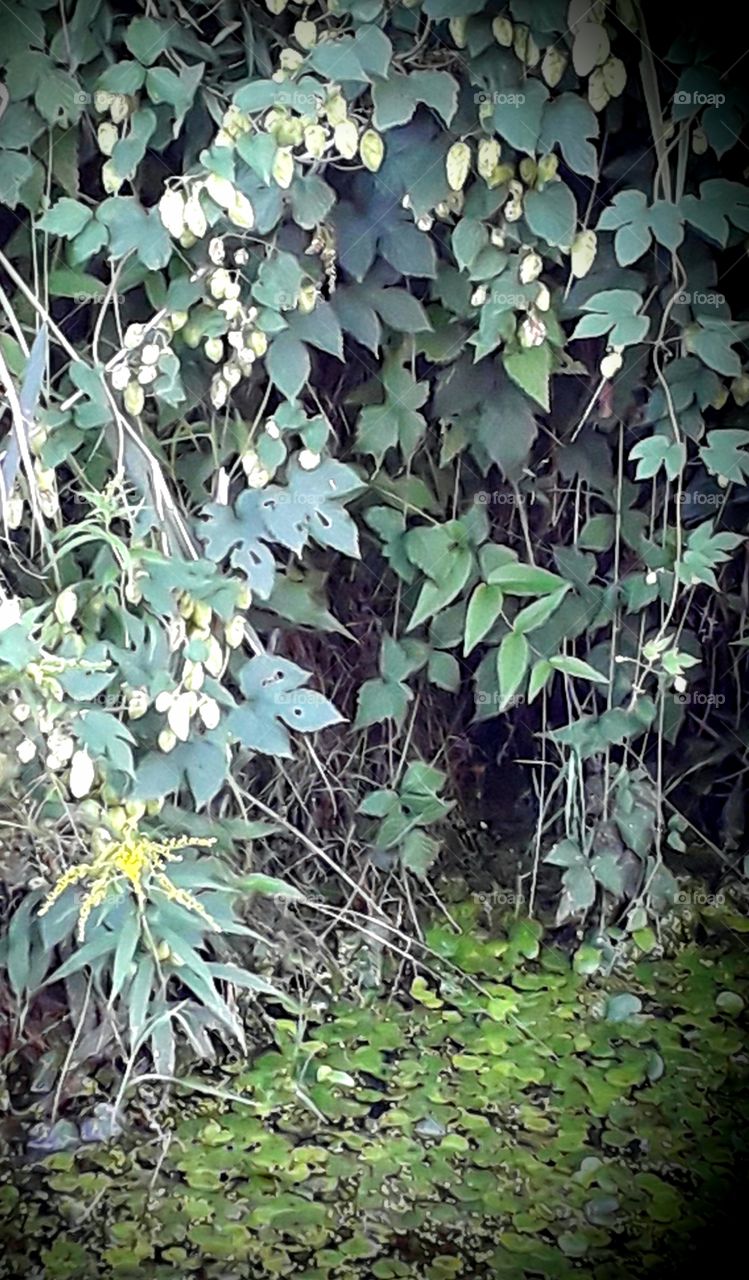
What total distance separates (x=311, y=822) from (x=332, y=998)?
137mm

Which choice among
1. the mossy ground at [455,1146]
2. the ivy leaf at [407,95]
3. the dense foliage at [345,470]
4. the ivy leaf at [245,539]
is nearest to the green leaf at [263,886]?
the dense foliage at [345,470]

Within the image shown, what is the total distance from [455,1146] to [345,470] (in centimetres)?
50

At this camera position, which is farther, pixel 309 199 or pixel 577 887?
pixel 577 887

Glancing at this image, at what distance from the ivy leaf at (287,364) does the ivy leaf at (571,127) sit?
0.23 meters

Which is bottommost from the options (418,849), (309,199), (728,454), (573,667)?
(418,849)

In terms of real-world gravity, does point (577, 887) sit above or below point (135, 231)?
below

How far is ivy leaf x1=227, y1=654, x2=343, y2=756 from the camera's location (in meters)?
0.99

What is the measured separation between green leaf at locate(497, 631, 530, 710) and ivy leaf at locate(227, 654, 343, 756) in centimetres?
16

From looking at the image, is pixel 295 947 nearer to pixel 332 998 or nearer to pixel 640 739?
pixel 332 998

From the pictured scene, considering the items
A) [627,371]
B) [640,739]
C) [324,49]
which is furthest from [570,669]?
[324,49]

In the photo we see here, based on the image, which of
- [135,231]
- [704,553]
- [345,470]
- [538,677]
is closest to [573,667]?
[538,677]

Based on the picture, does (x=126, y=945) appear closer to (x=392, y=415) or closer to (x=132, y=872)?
(x=132, y=872)

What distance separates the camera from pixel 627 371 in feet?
3.36

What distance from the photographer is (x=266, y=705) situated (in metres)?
1.00
